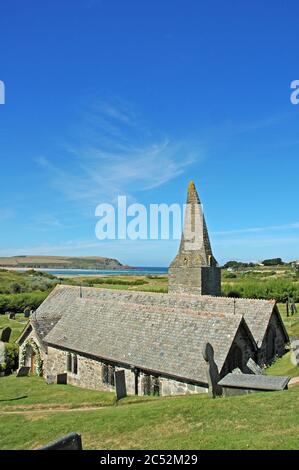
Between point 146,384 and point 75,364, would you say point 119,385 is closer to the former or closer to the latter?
point 146,384

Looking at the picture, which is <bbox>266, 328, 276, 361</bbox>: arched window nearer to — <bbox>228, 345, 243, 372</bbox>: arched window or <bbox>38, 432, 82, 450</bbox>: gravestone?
<bbox>228, 345, 243, 372</bbox>: arched window

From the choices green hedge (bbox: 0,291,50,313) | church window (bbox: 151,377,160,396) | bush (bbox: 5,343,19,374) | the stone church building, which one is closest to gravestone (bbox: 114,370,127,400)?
the stone church building

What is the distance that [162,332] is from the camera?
2222 centimetres

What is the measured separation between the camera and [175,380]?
743 inches

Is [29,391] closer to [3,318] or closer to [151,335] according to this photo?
[151,335]

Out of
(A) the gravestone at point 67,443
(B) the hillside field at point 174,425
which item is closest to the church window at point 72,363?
(B) the hillside field at point 174,425

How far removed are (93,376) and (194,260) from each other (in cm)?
1303

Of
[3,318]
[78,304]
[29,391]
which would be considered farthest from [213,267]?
[3,318]

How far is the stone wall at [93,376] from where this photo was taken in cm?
1862

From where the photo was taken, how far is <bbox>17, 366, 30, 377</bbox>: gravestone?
90.7 ft

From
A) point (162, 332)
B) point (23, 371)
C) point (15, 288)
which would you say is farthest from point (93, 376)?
point (15, 288)

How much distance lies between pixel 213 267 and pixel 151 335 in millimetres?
12227

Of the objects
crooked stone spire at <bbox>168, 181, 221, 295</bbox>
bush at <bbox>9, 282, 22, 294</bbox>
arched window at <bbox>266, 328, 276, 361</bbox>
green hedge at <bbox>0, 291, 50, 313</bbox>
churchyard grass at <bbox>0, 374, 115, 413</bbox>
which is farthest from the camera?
bush at <bbox>9, 282, 22, 294</bbox>

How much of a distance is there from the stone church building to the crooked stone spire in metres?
0.08
